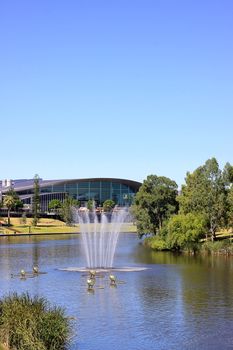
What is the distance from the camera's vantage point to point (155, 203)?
100 m

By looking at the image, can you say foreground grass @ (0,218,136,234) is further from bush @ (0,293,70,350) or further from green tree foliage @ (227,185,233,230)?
bush @ (0,293,70,350)

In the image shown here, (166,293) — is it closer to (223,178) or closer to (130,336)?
(130,336)

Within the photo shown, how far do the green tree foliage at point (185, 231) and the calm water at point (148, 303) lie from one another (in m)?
11.9

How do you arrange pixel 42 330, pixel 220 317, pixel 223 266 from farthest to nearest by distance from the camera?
pixel 223 266 → pixel 220 317 → pixel 42 330

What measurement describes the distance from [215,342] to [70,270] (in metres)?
30.7

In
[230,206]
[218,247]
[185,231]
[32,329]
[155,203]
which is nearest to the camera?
[32,329]

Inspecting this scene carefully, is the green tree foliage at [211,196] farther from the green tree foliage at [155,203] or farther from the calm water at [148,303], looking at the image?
the calm water at [148,303]

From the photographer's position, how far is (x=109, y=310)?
1502 inches

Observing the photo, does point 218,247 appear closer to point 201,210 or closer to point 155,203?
point 201,210

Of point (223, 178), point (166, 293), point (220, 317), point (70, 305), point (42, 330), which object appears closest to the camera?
point (42, 330)

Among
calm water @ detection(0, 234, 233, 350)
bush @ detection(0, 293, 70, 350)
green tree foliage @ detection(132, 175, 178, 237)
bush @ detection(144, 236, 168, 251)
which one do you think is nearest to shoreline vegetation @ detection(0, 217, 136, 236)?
green tree foliage @ detection(132, 175, 178, 237)

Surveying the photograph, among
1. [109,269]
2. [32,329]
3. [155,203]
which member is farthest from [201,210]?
[32,329]

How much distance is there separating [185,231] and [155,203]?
1907 centimetres

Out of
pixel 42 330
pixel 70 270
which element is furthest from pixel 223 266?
pixel 42 330
